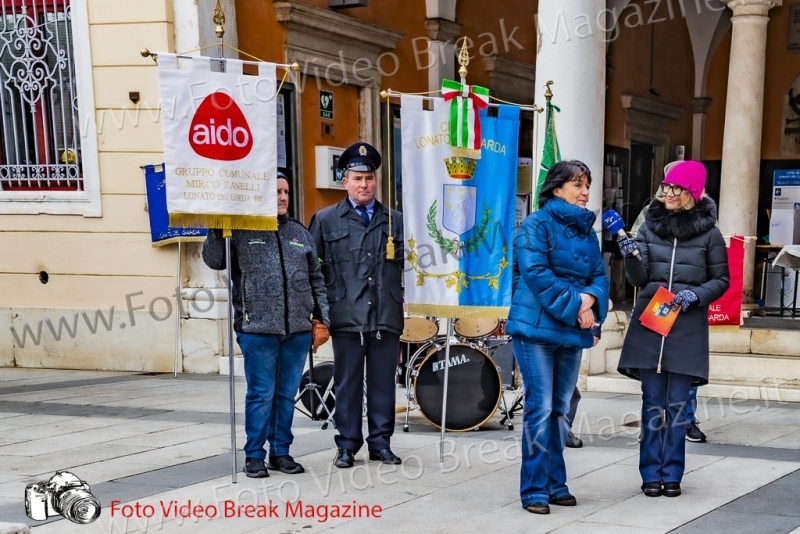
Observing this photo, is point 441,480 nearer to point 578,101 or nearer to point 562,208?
point 562,208

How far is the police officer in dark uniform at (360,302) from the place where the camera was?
5938mm

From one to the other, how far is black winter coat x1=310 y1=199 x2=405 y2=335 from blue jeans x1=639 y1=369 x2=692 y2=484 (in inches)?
62.3

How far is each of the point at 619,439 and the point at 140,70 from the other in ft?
20.2

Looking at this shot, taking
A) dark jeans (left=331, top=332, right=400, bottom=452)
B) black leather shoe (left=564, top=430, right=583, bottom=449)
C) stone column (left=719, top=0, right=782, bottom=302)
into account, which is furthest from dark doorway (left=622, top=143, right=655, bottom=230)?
dark jeans (left=331, top=332, right=400, bottom=452)

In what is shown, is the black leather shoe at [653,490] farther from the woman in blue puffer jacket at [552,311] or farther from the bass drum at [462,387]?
the bass drum at [462,387]

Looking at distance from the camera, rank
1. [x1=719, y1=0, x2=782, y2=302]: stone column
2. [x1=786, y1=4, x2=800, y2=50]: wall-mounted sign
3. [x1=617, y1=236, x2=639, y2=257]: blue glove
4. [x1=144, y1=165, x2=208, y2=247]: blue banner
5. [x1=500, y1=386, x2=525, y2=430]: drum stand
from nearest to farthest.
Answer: [x1=617, y1=236, x2=639, y2=257]: blue glove, [x1=500, y1=386, x2=525, y2=430]: drum stand, [x1=144, y1=165, x2=208, y2=247]: blue banner, [x1=719, y1=0, x2=782, y2=302]: stone column, [x1=786, y1=4, x2=800, y2=50]: wall-mounted sign

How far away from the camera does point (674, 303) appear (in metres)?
5.18

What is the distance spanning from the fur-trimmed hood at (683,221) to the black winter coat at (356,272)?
5.14ft

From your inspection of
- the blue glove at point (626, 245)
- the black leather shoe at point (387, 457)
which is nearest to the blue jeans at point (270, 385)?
the black leather shoe at point (387, 457)

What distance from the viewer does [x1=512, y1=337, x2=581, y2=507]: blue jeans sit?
4.88 metres

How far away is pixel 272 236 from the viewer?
5633mm

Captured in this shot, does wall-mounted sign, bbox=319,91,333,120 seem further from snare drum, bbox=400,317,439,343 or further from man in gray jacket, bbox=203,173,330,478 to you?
man in gray jacket, bbox=203,173,330,478

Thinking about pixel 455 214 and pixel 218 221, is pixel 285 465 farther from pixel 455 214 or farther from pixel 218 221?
pixel 455 214

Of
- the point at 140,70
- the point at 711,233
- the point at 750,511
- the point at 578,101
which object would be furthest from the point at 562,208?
the point at 140,70
